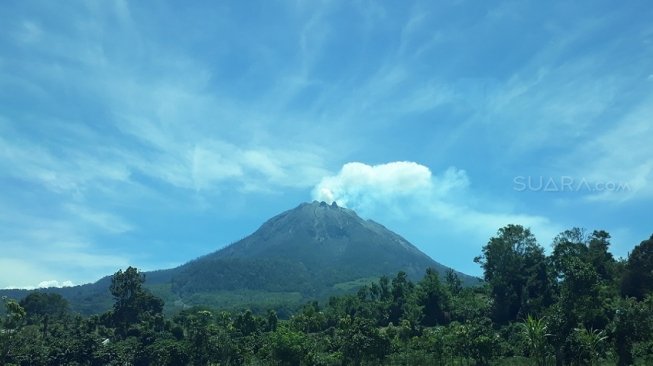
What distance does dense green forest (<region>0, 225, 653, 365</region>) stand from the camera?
45.2 m

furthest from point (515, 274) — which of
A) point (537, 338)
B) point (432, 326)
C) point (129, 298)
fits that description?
point (129, 298)

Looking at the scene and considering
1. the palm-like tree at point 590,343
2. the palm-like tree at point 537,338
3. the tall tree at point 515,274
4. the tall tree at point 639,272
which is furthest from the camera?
the tall tree at point 515,274

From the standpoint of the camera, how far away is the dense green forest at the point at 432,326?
148ft

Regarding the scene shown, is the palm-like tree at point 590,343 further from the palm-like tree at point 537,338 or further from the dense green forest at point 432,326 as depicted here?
the palm-like tree at point 537,338

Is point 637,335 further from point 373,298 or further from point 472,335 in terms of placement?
point 373,298

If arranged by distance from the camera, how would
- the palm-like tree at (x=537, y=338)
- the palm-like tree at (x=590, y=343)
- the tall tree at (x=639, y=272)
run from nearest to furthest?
the palm-like tree at (x=590, y=343)
the palm-like tree at (x=537, y=338)
the tall tree at (x=639, y=272)

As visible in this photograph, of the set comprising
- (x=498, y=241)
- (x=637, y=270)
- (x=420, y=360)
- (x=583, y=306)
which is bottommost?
(x=420, y=360)

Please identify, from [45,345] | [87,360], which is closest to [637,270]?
[87,360]

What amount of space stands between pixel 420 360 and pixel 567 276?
616 inches

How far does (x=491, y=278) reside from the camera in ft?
264

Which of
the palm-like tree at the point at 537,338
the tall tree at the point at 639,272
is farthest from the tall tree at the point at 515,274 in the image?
the palm-like tree at the point at 537,338

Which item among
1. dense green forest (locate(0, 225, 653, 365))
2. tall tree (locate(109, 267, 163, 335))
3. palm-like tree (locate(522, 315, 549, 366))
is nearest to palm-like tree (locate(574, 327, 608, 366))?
dense green forest (locate(0, 225, 653, 365))

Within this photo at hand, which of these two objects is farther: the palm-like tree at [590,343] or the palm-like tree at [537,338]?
the palm-like tree at [537,338]

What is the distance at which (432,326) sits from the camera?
A: 76.8 meters
